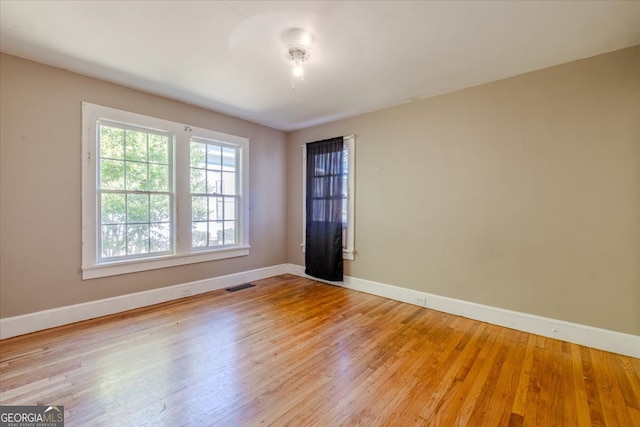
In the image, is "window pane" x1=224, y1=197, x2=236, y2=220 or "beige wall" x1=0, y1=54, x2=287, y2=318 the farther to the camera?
"window pane" x1=224, y1=197, x2=236, y2=220

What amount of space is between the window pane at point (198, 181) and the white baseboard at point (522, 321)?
2.86 meters

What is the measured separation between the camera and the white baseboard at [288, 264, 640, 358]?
2414 millimetres

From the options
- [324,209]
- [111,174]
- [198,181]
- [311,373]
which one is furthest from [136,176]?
[311,373]

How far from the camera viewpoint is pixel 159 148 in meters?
3.64

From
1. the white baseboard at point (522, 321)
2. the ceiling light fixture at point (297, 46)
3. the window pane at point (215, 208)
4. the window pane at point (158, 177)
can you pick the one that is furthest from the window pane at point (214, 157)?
the white baseboard at point (522, 321)

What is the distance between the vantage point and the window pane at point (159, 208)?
3578 millimetres

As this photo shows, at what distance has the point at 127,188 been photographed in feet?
11.0

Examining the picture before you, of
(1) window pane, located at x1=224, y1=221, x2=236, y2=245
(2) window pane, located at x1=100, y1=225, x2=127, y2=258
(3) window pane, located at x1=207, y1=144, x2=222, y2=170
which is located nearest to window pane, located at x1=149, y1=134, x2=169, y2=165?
(3) window pane, located at x1=207, y1=144, x2=222, y2=170

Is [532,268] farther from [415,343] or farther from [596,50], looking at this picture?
[596,50]

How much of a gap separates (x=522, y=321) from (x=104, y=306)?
4624 millimetres

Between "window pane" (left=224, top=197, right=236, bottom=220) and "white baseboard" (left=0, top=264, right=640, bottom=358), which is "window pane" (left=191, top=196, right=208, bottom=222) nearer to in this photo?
A: "window pane" (left=224, top=197, right=236, bottom=220)

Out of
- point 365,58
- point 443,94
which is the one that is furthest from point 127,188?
point 443,94

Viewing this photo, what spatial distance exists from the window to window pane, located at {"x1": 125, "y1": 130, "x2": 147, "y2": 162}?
11 millimetres

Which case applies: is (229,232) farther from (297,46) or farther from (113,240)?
(297,46)
